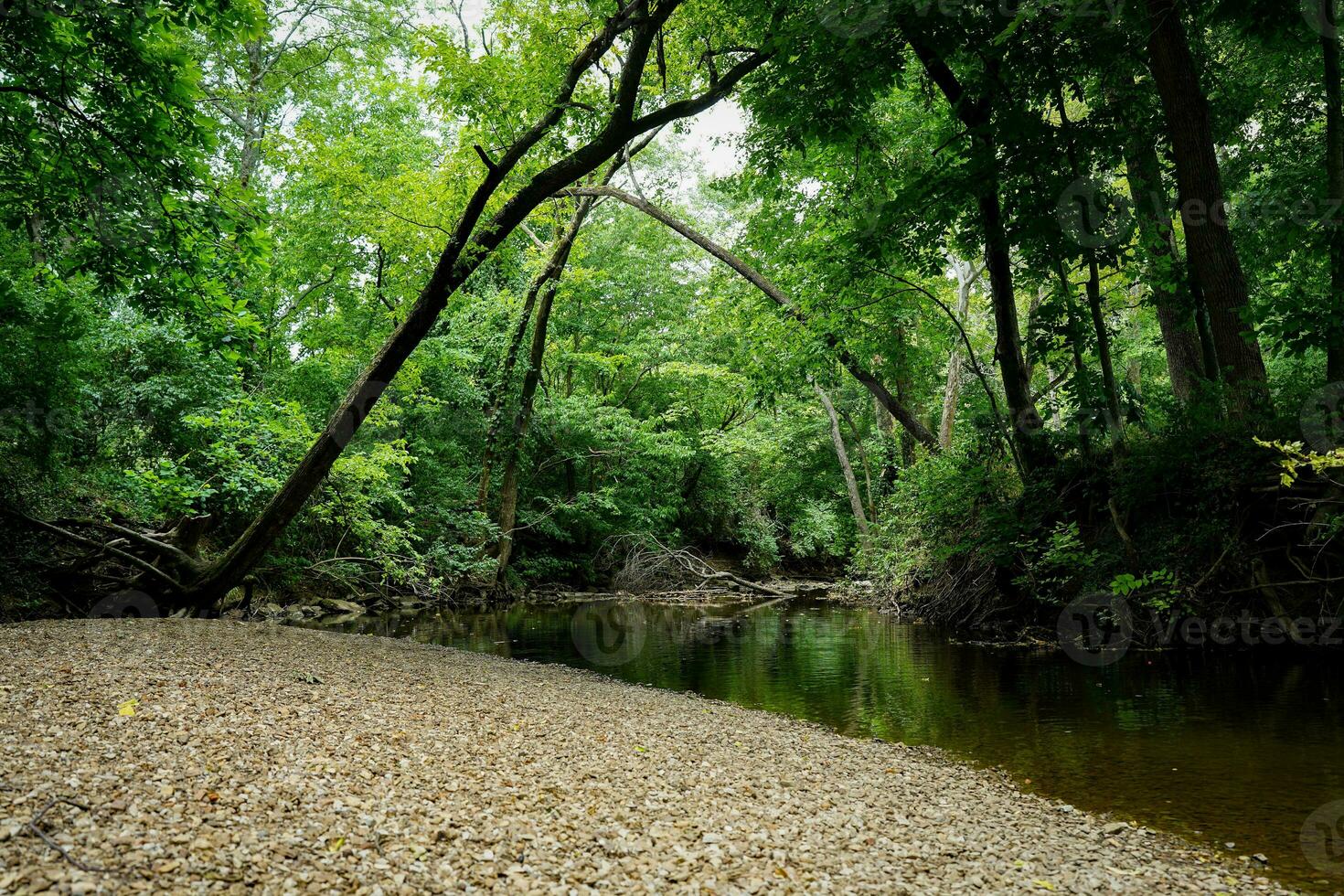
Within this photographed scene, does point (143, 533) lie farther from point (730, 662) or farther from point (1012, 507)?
point (1012, 507)

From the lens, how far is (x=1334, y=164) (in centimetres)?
772

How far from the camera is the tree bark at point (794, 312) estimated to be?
1421cm

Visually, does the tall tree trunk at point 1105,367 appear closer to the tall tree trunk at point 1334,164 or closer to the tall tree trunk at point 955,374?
the tall tree trunk at point 1334,164

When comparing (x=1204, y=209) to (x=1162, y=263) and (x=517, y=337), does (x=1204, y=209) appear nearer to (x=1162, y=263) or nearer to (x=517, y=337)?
(x=1162, y=263)

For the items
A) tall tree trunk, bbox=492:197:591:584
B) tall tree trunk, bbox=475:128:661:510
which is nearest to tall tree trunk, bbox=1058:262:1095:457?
tall tree trunk, bbox=475:128:661:510

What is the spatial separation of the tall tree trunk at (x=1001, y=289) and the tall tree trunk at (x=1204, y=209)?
2.04 meters

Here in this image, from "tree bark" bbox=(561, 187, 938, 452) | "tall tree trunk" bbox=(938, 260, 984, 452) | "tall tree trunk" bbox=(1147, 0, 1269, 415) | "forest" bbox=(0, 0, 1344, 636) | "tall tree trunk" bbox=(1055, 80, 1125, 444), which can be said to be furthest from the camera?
"tall tree trunk" bbox=(938, 260, 984, 452)

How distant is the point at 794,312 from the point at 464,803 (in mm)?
12306

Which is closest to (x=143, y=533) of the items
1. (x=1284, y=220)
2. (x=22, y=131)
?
(x=22, y=131)

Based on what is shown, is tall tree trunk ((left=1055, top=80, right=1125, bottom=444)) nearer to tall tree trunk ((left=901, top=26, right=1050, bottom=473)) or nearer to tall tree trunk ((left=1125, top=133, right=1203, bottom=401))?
tall tree trunk ((left=1125, top=133, right=1203, bottom=401))

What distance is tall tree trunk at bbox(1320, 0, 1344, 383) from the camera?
24.5 feet

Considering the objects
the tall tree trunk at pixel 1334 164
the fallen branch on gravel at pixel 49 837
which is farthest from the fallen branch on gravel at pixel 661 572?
the fallen branch on gravel at pixel 49 837

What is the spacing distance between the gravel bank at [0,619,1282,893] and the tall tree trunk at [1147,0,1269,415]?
653 cm

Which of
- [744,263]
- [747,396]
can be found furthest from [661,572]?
[744,263]
